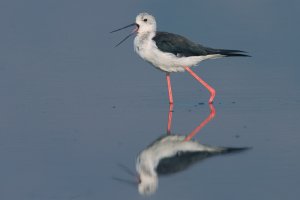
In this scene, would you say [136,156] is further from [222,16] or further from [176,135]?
[222,16]

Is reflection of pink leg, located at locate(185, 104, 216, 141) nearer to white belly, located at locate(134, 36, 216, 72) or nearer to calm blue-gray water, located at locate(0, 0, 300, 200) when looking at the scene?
calm blue-gray water, located at locate(0, 0, 300, 200)

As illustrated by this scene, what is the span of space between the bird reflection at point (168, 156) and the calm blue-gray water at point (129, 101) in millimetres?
91

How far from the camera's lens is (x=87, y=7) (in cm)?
1402

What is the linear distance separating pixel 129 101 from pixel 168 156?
90.3 inches

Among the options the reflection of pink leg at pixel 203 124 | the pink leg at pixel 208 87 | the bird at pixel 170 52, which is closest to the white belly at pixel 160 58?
the bird at pixel 170 52

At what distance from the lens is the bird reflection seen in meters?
6.90

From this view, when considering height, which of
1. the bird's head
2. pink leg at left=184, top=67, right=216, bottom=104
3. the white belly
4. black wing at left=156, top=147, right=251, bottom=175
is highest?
the bird's head

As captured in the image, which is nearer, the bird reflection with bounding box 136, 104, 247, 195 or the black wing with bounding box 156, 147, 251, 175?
the bird reflection with bounding box 136, 104, 247, 195

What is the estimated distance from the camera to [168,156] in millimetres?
7465

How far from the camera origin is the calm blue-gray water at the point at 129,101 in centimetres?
684

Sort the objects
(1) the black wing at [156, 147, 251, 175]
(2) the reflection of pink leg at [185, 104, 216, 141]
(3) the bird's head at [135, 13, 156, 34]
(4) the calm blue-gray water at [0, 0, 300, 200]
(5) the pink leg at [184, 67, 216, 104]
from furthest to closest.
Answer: (3) the bird's head at [135, 13, 156, 34], (5) the pink leg at [184, 67, 216, 104], (2) the reflection of pink leg at [185, 104, 216, 141], (1) the black wing at [156, 147, 251, 175], (4) the calm blue-gray water at [0, 0, 300, 200]

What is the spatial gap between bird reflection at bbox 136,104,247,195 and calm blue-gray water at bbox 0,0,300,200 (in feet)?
0.30

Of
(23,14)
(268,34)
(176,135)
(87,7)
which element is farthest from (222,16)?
(176,135)

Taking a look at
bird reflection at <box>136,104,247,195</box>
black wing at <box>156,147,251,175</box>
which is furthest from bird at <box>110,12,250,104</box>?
black wing at <box>156,147,251,175</box>
